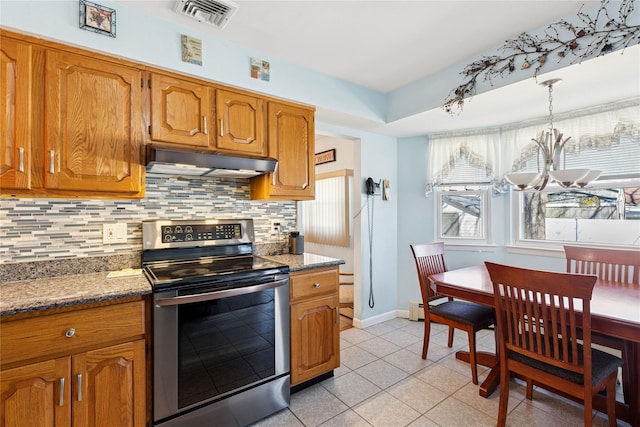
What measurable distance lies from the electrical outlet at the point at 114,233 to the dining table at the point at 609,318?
224 centimetres

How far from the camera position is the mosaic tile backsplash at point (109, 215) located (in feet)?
5.47

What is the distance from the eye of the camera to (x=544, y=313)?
4.99 ft

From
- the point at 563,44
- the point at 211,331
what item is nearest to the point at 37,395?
the point at 211,331

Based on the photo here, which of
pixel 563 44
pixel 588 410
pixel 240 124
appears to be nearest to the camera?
pixel 588 410

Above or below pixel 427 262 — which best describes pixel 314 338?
below

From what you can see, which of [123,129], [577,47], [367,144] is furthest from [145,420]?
[577,47]

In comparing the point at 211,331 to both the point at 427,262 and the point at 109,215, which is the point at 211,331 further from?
the point at 427,262

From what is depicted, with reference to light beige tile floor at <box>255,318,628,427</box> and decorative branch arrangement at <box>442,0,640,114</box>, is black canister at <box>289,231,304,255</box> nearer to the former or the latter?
light beige tile floor at <box>255,318,628,427</box>

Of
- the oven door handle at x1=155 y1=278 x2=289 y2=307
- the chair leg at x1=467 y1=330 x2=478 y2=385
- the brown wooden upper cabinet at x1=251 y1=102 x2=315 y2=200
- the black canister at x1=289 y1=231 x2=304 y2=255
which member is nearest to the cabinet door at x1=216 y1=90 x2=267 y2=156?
the brown wooden upper cabinet at x1=251 y1=102 x2=315 y2=200

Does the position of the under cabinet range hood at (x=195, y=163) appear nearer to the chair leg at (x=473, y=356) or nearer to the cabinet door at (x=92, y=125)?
the cabinet door at (x=92, y=125)

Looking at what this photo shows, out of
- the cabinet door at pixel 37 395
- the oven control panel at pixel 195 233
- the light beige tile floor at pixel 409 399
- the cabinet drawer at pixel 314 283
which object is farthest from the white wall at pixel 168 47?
the light beige tile floor at pixel 409 399

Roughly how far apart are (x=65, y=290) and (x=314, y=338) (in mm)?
1488

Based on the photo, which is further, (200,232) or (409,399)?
(200,232)

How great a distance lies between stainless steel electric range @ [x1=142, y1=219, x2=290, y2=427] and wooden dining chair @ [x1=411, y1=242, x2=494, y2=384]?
1274 millimetres
